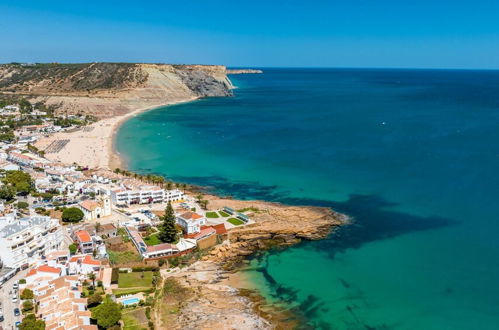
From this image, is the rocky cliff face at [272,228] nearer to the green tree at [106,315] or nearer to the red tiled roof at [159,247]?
the red tiled roof at [159,247]

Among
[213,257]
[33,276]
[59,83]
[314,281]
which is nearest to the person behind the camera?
[33,276]

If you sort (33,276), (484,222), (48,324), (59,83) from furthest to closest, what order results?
(59,83) < (484,222) < (33,276) < (48,324)

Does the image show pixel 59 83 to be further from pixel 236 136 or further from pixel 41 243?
pixel 41 243

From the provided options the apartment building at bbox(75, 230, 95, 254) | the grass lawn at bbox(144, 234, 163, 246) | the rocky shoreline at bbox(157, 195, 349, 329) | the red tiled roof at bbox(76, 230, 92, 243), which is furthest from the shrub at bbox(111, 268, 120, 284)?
the grass lawn at bbox(144, 234, 163, 246)

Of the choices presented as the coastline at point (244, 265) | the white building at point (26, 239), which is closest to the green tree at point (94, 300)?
the coastline at point (244, 265)

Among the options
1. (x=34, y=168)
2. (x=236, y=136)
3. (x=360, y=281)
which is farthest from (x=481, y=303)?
(x=236, y=136)

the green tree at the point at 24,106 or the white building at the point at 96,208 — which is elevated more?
the green tree at the point at 24,106

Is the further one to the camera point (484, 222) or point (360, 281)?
point (484, 222)

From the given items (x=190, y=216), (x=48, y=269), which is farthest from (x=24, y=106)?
(x=48, y=269)
